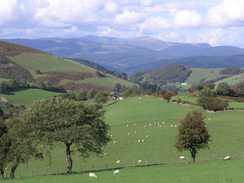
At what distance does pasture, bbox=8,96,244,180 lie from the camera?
Answer: 5094 cm

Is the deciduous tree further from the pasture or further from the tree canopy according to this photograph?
the tree canopy

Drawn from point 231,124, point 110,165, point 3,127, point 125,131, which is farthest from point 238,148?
point 3,127

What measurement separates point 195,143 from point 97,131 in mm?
14476

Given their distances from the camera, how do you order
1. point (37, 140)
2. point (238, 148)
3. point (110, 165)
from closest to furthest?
1. point (37, 140)
2. point (110, 165)
3. point (238, 148)

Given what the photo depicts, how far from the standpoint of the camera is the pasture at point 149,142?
50938mm

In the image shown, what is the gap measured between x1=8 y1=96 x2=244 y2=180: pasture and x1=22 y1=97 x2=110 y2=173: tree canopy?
125 inches

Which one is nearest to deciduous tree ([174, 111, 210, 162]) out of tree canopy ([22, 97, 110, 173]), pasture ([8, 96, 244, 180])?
pasture ([8, 96, 244, 180])

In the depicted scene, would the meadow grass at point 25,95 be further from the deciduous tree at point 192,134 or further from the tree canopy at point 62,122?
the deciduous tree at point 192,134

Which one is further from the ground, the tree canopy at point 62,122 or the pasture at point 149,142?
the tree canopy at point 62,122

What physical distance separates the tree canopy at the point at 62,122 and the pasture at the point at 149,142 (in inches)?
125

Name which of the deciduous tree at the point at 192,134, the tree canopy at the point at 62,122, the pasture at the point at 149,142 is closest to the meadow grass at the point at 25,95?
the pasture at the point at 149,142

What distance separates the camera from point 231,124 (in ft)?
232

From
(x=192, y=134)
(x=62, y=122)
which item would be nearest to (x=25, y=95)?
(x=62, y=122)

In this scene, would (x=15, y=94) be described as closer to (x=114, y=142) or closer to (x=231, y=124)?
(x=114, y=142)
